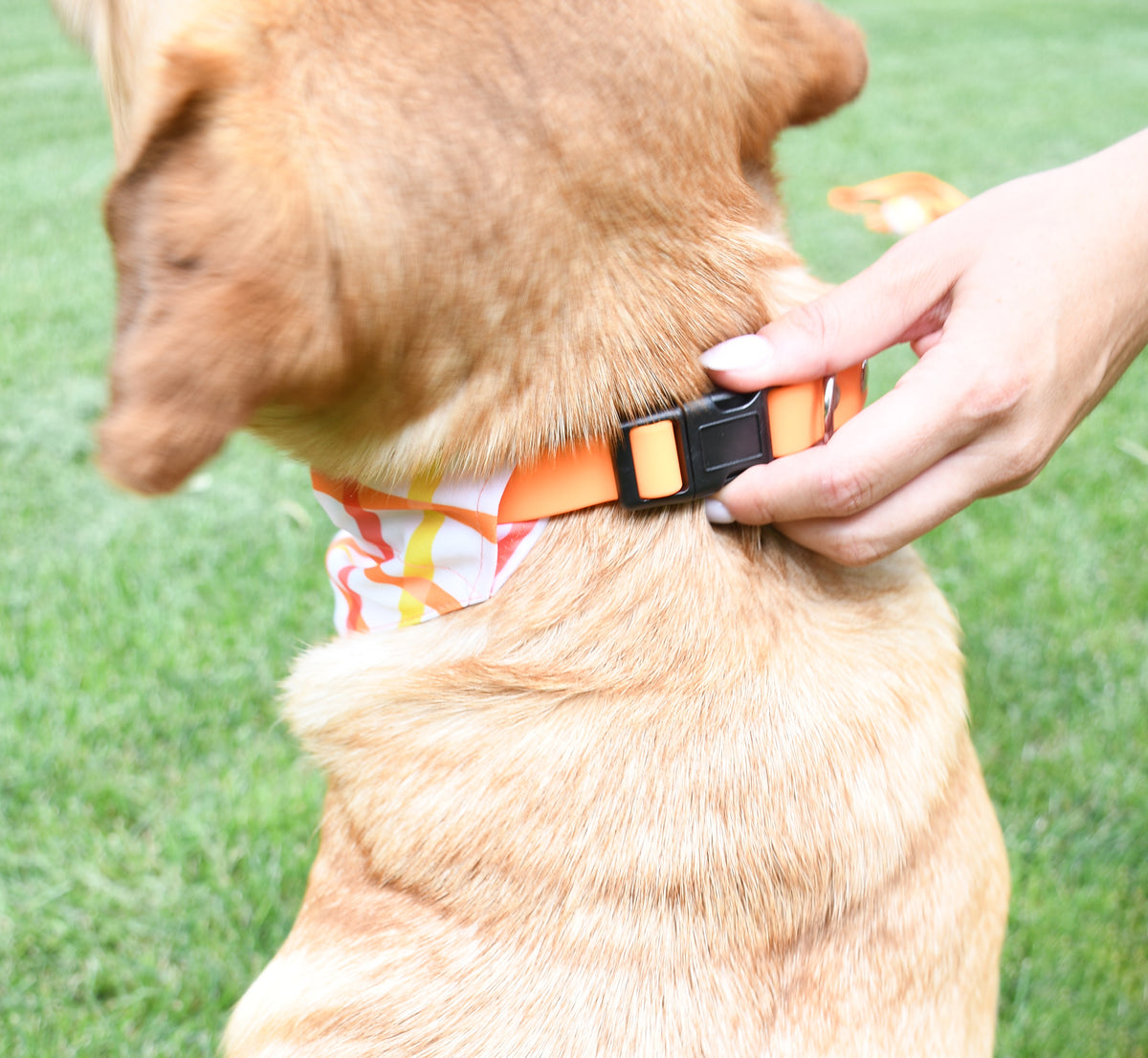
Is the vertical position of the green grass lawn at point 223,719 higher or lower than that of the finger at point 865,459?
lower

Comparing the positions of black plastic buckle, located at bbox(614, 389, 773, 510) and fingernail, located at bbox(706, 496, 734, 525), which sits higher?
black plastic buckle, located at bbox(614, 389, 773, 510)

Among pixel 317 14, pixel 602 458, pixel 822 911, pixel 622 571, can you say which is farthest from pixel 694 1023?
pixel 317 14

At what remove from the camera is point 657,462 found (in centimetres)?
138

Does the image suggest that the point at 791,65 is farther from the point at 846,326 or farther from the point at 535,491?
the point at 535,491

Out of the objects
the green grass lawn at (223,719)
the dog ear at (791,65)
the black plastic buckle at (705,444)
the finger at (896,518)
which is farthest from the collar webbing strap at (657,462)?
the green grass lawn at (223,719)

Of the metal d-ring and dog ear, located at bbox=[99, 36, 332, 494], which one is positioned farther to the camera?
the metal d-ring

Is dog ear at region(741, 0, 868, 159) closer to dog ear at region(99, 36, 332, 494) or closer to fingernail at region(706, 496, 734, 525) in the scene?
fingernail at region(706, 496, 734, 525)

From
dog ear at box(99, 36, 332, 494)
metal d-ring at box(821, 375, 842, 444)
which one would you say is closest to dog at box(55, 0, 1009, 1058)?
dog ear at box(99, 36, 332, 494)

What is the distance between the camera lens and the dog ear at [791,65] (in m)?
1.42

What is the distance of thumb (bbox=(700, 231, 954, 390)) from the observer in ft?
4.53

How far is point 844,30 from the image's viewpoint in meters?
1.58

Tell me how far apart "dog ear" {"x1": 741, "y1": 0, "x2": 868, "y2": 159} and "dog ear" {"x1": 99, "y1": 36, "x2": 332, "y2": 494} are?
660 millimetres

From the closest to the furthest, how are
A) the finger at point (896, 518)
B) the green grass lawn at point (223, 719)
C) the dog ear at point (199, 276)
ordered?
the dog ear at point (199, 276) < the finger at point (896, 518) < the green grass lawn at point (223, 719)

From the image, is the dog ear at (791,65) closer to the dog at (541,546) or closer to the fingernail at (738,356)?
the dog at (541,546)
